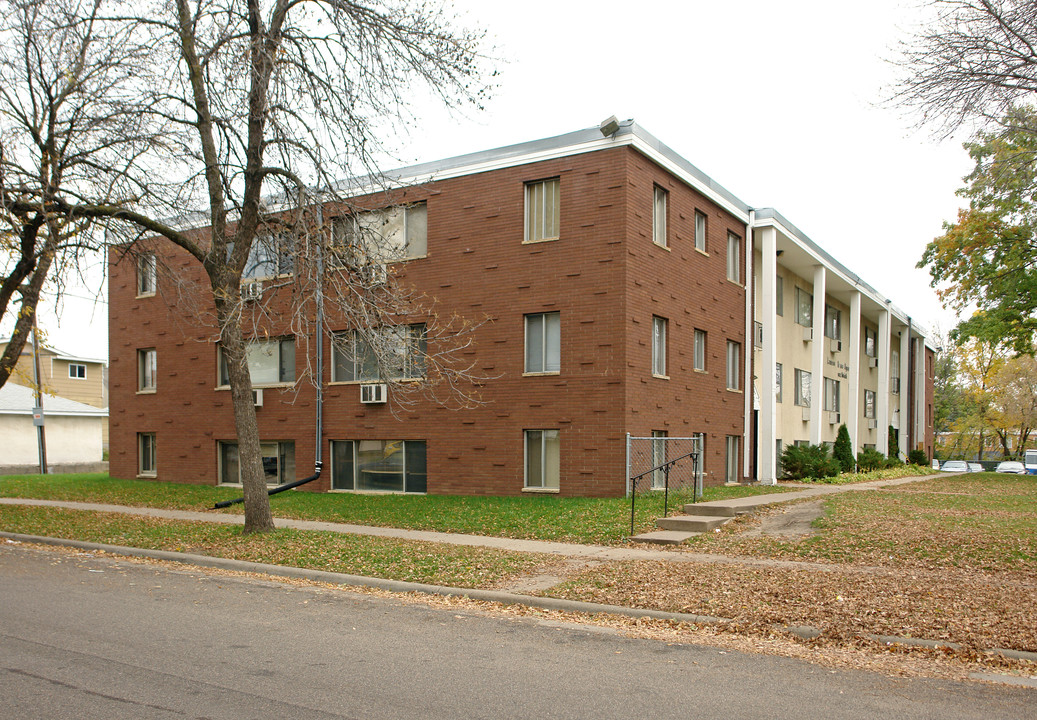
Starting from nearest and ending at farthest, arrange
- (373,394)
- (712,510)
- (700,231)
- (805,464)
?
1. (712,510)
2. (373,394)
3. (700,231)
4. (805,464)

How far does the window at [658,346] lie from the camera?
20.5 metres

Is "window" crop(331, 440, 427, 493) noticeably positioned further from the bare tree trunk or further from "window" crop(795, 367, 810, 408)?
"window" crop(795, 367, 810, 408)

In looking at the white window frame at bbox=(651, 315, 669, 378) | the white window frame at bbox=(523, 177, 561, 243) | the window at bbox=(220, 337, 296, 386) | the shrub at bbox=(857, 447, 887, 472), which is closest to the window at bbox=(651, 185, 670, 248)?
the white window frame at bbox=(651, 315, 669, 378)

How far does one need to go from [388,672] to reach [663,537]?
24.4 feet

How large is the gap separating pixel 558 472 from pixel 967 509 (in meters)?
8.48

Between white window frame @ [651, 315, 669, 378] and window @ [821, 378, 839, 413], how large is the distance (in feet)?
48.9

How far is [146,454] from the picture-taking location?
27.4m

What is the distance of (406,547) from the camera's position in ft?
41.9

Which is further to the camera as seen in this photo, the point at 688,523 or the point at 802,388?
the point at 802,388

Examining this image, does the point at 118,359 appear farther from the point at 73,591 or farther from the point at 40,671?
the point at 40,671

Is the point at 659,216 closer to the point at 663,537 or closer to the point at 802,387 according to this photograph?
the point at 663,537

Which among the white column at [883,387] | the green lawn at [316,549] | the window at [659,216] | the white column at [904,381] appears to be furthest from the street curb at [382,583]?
the white column at [904,381]

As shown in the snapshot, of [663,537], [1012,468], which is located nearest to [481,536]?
[663,537]

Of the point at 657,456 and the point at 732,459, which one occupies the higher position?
the point at 657,456
